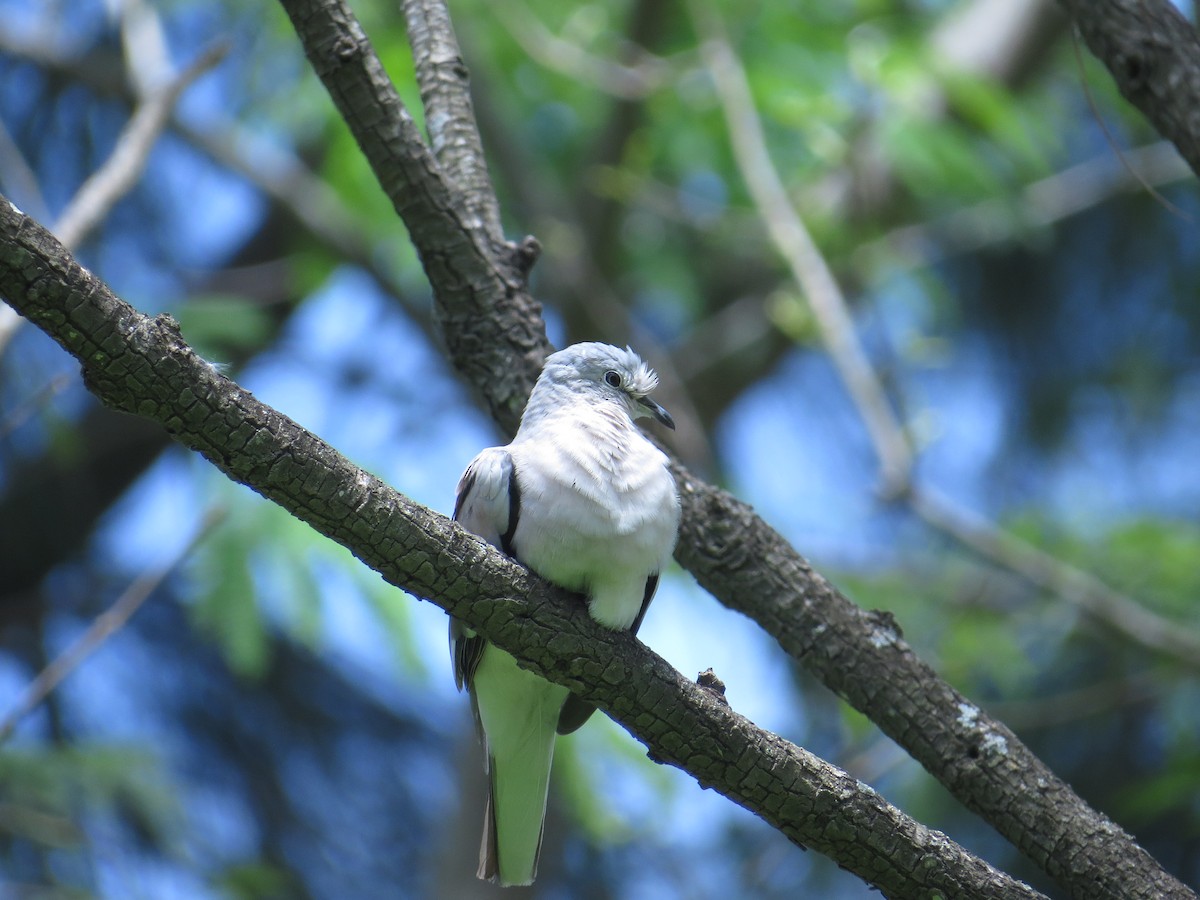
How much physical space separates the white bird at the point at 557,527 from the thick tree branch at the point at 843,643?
0.82ft

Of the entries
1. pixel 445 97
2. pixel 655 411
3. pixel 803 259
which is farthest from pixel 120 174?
pixel 803 259

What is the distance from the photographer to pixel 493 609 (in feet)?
10.00

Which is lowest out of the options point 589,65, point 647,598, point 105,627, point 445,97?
point 105,627

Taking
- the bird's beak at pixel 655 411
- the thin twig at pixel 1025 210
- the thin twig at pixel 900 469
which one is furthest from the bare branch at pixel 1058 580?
the thin twig at pixel 1025 210

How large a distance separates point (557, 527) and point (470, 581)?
1.37ft

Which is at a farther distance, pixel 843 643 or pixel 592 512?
pixel 843 643

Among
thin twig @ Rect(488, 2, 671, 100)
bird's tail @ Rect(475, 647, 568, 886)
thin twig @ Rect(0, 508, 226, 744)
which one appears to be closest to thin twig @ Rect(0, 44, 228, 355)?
thin twig @ Rect(0, 508, 226, 744)

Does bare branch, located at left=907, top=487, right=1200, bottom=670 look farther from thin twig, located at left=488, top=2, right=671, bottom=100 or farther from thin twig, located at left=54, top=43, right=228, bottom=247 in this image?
thin twig, located at left=54, top=43, right=228, bottom=247

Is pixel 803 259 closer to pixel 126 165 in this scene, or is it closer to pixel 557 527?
pixel 557 527

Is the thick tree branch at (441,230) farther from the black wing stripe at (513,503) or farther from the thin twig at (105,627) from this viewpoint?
the thin twig at (105,627)

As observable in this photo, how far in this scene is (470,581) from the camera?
2.98 meters

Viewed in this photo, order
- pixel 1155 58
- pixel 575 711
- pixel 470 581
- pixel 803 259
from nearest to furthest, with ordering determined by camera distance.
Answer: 1. pixel 470 581
2. pixel 1155 58
3. pixel 575 711
4. pixel 803 259

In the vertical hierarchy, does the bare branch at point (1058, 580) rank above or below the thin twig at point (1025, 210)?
below

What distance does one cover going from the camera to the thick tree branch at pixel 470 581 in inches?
98.8
